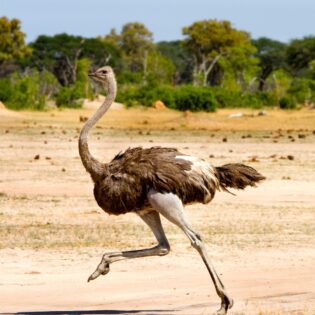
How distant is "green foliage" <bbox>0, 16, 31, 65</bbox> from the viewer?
2516 inches

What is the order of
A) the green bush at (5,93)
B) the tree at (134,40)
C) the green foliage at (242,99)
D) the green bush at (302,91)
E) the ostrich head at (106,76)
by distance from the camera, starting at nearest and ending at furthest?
the ostrich head at (106,76)
the green bush at (5,93)
the green foliage at (242,99)
the green bush at (302,91)
the tree at (134,40)

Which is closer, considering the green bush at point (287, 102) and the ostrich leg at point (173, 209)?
the ostrich leg at point (173, 209)

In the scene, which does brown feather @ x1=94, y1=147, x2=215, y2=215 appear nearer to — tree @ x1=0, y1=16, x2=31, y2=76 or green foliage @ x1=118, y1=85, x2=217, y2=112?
green foliage @ x1=118, y1=85, x2=217, y2=112

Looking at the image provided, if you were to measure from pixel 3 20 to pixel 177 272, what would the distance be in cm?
5734

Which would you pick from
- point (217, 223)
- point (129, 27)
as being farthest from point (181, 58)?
point (217, 223)

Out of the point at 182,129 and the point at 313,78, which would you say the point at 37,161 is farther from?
the point at 313,78

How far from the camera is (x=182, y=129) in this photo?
34000 mm

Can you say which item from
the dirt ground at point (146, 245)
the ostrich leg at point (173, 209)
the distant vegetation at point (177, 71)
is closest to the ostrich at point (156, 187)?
the ostrich leg at point (173, 209)

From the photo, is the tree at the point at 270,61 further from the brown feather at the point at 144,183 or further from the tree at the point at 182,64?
the brown feather at the point at 144,183

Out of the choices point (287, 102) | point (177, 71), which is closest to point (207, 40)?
point (177, 71)

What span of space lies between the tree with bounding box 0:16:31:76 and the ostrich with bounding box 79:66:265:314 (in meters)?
56.9

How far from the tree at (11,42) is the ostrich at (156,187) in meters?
56.9

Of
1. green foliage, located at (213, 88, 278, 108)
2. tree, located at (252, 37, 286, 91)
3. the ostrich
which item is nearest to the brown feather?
the ostrich

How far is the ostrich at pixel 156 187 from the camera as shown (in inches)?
267
